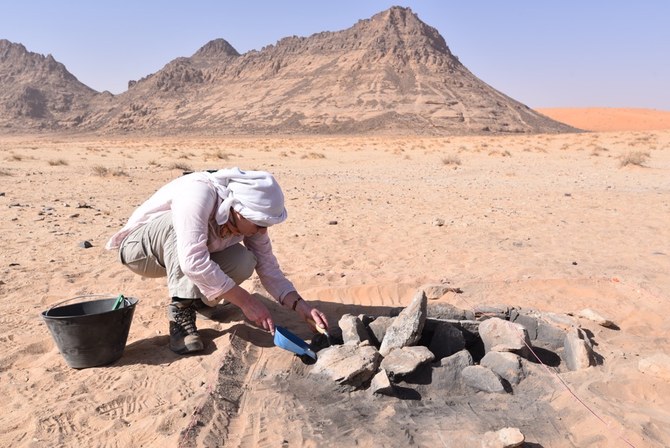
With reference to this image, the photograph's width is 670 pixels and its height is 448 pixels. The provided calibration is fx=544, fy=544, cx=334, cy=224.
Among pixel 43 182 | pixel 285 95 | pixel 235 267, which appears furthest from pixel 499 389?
pixel 285 95

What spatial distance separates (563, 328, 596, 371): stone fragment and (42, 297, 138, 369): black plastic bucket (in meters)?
2.79

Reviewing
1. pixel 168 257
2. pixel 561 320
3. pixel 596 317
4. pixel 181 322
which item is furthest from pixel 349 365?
pixel 596 317

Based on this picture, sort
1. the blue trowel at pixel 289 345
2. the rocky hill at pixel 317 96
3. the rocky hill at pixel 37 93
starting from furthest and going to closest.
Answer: the rocky hill at pixel 37 93 → the rocky hill at pixel 317 96 → the blue trowel at pixel 289 345

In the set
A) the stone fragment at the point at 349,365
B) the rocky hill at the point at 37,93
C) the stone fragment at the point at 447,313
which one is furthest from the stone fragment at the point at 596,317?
the rocky hill at the point at 37,93

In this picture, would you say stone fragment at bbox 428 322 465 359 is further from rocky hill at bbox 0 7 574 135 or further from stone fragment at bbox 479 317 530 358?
rocky hill at bbox 0 7 574 135

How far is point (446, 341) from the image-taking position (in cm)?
365

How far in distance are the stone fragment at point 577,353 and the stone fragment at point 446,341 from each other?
670mm

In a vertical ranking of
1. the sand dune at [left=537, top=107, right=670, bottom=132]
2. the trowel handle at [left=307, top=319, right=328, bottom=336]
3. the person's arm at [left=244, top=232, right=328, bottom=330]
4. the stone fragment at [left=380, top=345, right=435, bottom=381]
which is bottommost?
the sand dune at [left=537, top=107, right=670, bottom=132]

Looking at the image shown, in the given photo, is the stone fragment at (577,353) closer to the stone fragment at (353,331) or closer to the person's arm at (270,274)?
the stone fragment at (353,331)

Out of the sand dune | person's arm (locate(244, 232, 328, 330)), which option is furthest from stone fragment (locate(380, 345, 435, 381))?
the sand dune

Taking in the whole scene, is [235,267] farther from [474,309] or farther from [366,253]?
[366,253]

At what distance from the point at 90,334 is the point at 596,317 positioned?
11.9 feet

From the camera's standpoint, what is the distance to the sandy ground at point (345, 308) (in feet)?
9.00

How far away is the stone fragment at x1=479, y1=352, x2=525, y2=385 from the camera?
3.24 metres
